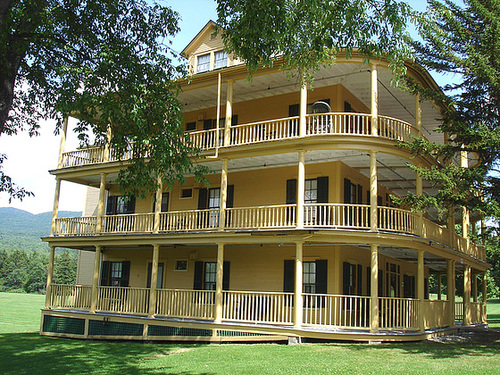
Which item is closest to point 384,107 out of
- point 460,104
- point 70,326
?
point 460,104

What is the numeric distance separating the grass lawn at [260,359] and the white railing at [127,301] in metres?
3.35

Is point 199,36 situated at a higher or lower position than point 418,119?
higher

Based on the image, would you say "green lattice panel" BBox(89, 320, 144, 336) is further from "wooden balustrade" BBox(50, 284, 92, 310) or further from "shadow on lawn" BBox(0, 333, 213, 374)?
"wooden balustrade" BBox(50, 284, 92, 310)

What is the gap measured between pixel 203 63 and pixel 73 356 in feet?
49.1

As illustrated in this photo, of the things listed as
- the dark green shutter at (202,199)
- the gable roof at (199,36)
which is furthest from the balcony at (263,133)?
the gable roof at (199,36)

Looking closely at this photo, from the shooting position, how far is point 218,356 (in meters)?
14.6

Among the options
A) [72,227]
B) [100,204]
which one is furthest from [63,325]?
[100,204]

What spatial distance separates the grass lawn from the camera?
12195 millimetres

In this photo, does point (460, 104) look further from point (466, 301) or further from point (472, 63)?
point (466, 301)

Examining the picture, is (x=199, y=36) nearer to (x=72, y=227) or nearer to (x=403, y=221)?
(x=72, y=227)

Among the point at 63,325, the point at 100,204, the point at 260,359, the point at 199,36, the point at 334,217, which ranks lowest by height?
the point at 63,325

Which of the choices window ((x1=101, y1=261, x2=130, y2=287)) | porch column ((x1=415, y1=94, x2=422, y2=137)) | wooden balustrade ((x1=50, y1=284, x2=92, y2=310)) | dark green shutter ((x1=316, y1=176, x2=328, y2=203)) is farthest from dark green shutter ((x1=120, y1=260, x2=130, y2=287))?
porch column ((x1=415, y1=94, x2=422, y2=137))

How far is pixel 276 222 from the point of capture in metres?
19.6

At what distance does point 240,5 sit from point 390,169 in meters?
13.1
